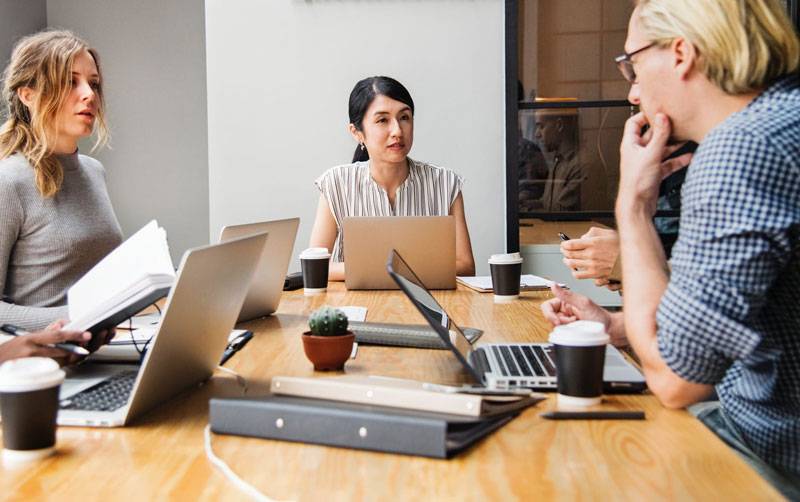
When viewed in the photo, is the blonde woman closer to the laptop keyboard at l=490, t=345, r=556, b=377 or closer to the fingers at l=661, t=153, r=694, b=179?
the laptop keyboard at l=490, t=345, r=556, b=377

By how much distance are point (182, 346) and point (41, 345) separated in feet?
1.10

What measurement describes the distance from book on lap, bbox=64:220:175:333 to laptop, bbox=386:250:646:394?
34cm

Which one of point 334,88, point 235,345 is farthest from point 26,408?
point 334,88

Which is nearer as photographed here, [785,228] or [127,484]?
[127,484]

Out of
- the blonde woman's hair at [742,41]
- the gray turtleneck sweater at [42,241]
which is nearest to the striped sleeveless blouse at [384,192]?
the gray turtleneck sweater at [42,241]

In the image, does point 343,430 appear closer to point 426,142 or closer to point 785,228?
point 785,228

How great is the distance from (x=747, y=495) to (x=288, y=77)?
3.31 metres

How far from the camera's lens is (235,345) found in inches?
62.3

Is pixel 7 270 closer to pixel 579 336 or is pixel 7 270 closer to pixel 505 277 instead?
pixel 505 277

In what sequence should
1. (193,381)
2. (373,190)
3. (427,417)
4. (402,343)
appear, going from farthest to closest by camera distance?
(373,190) → (402,343) → (193,381) → (427,417)

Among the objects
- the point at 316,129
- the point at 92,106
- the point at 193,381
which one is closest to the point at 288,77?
the point at 316,129

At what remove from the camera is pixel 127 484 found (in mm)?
879

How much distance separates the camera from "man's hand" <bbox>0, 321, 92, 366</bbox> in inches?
50.3

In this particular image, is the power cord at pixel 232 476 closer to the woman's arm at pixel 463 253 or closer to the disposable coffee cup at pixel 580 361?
the disposable coffee cup at pixel 580 361
